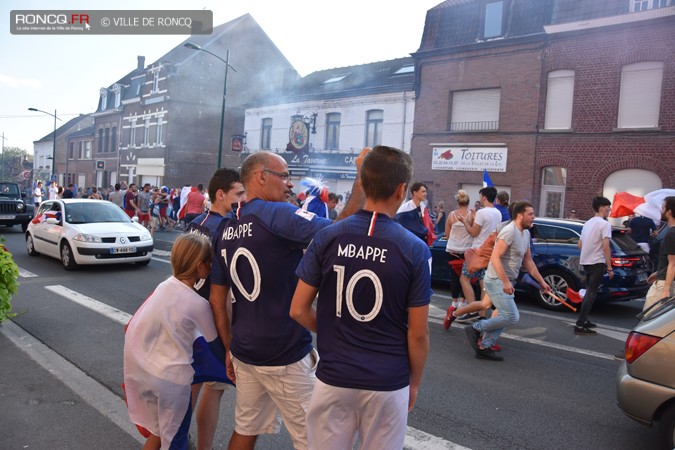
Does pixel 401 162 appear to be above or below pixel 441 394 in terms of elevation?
above

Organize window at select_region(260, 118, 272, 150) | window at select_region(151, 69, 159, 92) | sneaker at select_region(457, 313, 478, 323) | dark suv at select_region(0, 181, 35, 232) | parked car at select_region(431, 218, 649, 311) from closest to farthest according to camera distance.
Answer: sneaker at select_region(457, 313, 478, 323)
parked car at select_region(431, 218, 649, 311)
dark suv at select_region(0, 181, 35, 232)
window at select_region(260, 118, 272, 150)
window at select_region(151, 69, 159, 92)

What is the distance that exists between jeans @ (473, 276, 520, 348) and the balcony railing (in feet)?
51.4

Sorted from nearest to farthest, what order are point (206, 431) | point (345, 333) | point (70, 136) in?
point (345, 333)
point (206, 431)
point (70, 136)

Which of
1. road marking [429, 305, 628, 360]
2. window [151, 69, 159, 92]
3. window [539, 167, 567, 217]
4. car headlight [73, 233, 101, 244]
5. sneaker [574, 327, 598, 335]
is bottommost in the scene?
road marking [429, 305, 628, 360]

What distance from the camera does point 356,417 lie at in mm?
2240

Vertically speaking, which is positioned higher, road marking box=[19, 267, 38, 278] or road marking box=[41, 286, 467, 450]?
road marking box=[41, 286, 467, 450]

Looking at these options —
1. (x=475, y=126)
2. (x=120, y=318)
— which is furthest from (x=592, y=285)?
(x=475, y=126)

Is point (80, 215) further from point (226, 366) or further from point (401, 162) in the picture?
point (401, 162)

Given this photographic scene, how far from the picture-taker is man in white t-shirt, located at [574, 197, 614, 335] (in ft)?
23.1

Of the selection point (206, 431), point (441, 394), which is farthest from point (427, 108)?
Result: point (206, 431)

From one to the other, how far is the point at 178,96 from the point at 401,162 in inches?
1509

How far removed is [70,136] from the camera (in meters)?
53.4

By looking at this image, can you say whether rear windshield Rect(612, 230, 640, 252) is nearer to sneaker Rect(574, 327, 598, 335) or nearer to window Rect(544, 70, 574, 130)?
sneaker Rect(574, 327, 598, 335)

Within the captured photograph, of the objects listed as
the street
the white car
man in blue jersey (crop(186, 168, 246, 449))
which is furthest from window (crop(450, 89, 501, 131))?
man in blue jersey (crop(186, 168, 246, 449))
